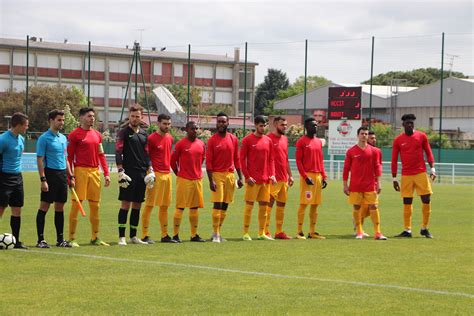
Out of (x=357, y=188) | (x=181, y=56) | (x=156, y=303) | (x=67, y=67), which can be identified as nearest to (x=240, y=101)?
(x=181, y=56)

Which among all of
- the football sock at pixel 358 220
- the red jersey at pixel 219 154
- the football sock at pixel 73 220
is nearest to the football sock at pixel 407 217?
the football sock at pixel 358 220

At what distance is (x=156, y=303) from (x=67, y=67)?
89749mm

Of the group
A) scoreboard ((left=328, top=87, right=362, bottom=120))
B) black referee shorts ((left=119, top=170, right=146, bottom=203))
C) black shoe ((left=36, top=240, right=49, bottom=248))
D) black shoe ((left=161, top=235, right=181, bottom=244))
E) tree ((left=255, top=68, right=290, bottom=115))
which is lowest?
black shoe ((left=161, top=235, right=181, bottom=244))

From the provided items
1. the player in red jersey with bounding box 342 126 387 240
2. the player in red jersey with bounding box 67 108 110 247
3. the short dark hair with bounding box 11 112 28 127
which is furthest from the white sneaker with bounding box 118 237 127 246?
the player in red jersey with bounding box 342 126 387 240

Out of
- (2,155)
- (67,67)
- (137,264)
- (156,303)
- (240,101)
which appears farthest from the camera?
A: (240,101)

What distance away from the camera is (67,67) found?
96750mm

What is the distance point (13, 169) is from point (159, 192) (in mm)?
2717

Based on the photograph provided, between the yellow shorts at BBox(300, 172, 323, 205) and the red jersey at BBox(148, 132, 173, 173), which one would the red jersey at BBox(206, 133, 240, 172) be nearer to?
the red jersey at BBox(148, 132, 173, 173)

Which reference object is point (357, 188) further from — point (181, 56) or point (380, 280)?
point (181, 56)

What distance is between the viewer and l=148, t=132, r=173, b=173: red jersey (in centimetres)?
1586

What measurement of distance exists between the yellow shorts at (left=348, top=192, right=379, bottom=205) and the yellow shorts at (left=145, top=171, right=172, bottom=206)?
3.70 m

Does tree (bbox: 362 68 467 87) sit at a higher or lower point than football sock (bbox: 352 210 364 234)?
higher

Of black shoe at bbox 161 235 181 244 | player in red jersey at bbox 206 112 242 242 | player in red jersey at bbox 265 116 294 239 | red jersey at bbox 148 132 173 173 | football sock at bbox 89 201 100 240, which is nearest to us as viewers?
football sock at bbox 89 201 100 240

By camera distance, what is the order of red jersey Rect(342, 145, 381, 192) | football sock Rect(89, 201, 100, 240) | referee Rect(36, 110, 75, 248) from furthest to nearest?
1. red jersey Rect(342, 145, 381, 192)
2. football sock Rect(89, 201, 100, 240)
3. referee Rect(36, 110, 75, 248)
